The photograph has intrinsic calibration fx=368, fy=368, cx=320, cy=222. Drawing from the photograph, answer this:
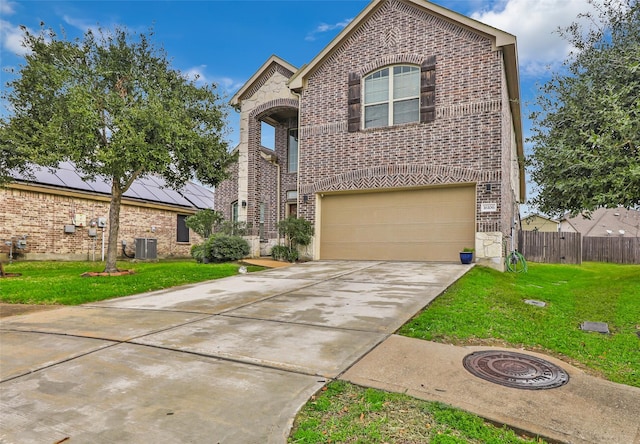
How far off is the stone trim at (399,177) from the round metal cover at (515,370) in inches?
320

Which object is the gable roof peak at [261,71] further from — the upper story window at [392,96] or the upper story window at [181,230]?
the upper story window at [181,230]

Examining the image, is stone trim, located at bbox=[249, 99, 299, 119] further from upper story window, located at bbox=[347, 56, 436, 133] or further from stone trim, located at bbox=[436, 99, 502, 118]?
stone trim, located at bbox=[436, 99, 502, 118]

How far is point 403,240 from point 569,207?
4715 millimetres

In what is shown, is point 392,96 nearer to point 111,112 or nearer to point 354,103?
point 354,103

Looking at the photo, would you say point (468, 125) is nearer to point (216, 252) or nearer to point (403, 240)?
point (403, 240)

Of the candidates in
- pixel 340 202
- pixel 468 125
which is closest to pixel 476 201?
pixel 468 125

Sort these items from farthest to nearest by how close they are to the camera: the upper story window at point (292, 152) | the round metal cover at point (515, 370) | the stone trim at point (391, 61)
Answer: the upper story window at point (292, 152) → the stone trim at point (391, 61) → the round metal cover at point (515, 370)

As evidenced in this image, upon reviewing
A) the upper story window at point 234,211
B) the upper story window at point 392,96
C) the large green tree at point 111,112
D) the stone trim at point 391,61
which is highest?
the stone trim at point 391,61

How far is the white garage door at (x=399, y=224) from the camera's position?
446 inches

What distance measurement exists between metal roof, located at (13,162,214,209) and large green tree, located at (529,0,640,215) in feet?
35.9

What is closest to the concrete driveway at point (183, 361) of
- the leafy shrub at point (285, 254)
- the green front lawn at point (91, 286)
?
the green front lawn at point (91, 286)

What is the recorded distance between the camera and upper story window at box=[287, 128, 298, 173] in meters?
15.7

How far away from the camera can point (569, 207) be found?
34.0ft

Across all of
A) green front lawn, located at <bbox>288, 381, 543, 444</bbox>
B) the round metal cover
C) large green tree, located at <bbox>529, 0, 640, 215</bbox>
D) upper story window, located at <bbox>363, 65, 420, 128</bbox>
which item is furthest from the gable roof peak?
green front lawn, located at <bbox>288, 381, 543, 444</bbox>
